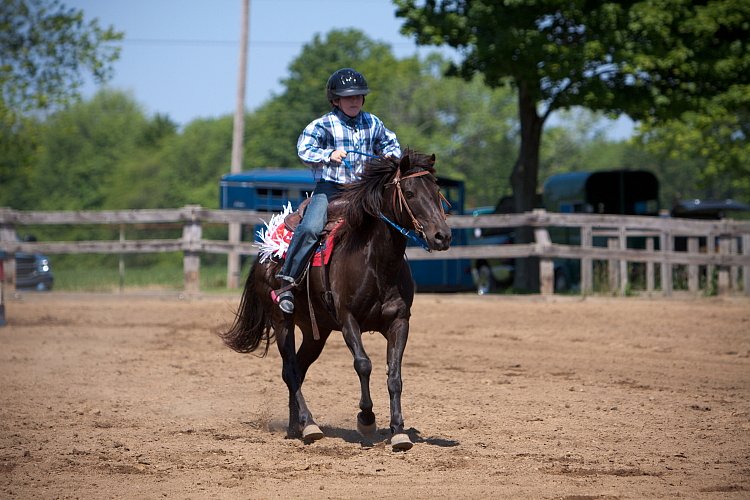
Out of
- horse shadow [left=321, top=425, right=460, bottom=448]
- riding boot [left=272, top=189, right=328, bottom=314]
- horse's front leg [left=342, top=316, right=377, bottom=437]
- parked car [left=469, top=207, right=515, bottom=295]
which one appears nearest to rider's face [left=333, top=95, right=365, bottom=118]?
riding boot [left=272, top=189, right=328, bottom=314]

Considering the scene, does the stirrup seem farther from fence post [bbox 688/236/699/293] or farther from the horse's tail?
fence post [bbox 688/236/699/293]

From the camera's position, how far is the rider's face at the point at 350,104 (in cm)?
778

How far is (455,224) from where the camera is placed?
1984 centimetres

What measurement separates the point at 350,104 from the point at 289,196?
17827 millimetres

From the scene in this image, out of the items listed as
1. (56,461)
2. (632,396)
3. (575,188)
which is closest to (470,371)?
(632,396)

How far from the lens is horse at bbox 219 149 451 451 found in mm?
7031

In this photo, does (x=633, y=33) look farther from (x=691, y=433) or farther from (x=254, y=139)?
(x=254, y=139)

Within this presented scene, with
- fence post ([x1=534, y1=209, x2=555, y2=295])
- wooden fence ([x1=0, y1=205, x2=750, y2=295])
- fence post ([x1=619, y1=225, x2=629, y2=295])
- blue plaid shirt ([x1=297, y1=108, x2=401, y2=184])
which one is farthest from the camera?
fence post ([x1=619, y1=225, x2=629, y2=295])

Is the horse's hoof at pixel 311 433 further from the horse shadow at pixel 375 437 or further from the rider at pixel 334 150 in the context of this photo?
the rider at pixel 334 150

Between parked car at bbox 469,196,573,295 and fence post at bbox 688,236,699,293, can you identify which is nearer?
fence post at bbox 688,236,699,293

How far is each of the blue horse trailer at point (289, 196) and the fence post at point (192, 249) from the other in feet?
15.4

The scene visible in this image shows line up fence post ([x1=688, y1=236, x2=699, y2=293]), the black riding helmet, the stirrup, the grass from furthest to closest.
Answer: the grass < fence post ([x1=688, y1=236, x2=699, y2=293]) < the stirrup < the black riding helmet

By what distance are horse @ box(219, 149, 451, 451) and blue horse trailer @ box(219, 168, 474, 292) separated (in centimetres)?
1670

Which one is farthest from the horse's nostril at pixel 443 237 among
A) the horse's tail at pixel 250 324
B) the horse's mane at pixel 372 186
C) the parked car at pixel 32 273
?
the parked car at pixel 32 273
